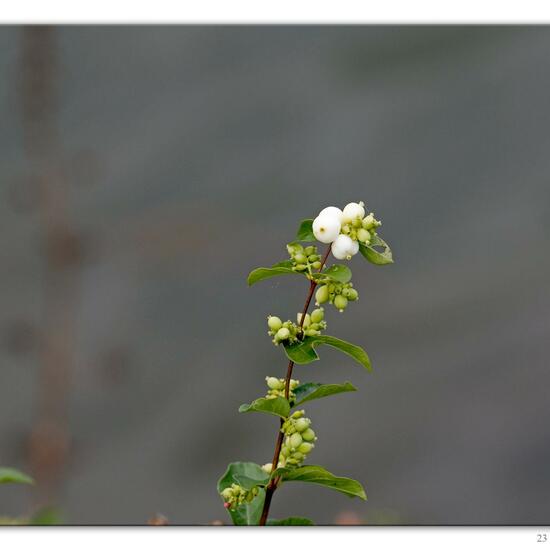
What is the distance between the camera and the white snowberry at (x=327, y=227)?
0.74m

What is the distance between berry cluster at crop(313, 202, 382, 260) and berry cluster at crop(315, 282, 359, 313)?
0.08ft

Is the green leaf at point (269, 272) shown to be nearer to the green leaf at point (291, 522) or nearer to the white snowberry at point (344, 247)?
the white snowberry at point (344, 247)

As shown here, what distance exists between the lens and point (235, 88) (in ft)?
8.57

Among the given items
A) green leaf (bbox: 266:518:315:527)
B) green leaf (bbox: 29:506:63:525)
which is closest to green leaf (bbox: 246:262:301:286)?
green leaf (bbox: 266:518:315:527)

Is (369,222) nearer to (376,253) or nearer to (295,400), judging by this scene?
(376,253)

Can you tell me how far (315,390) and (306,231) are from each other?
147mm

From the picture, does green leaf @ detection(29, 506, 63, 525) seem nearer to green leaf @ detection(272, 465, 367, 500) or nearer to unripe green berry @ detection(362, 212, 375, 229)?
green leaf @ detection(272, 465, 367, 500)

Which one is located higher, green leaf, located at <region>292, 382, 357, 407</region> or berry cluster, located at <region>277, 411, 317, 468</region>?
green leaf, located at <region>292, 382, 357, 407</region>

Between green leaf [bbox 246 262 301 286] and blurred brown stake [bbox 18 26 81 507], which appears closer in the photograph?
green leaf [bbox 246 262 301 286]

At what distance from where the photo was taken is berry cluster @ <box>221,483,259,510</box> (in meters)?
0.75
